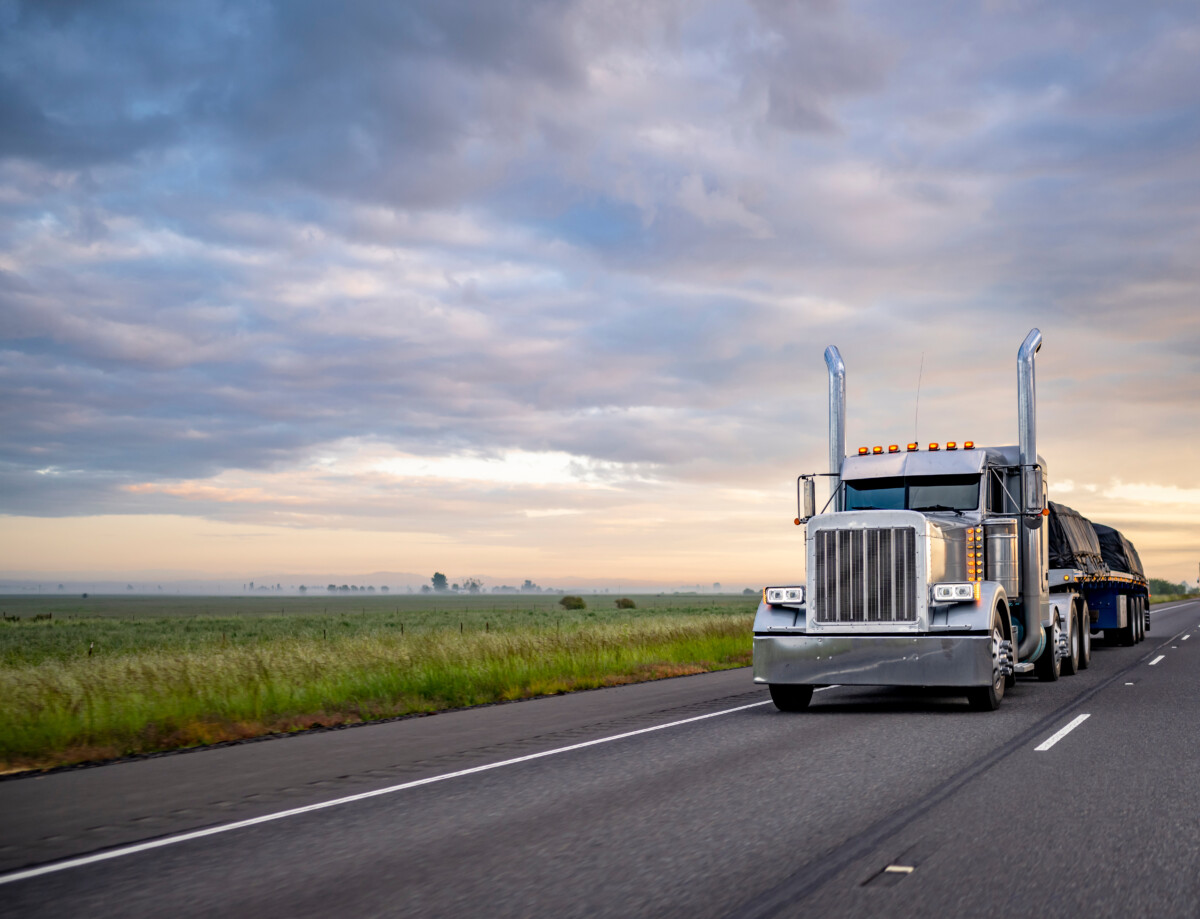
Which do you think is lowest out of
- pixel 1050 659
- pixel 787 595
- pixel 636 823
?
pixel 636 823

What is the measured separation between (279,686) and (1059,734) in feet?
32.4

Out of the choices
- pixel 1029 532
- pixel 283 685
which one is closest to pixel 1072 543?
pixel 1029 532

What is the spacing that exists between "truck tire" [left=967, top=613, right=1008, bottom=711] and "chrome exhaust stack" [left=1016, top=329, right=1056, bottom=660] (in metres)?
2.64

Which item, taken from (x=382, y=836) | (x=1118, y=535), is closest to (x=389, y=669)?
(x=382, y=836)

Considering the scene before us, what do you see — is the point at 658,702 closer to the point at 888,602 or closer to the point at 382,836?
the point at 888,602

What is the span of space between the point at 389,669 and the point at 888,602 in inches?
327

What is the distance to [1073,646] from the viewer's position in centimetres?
→ 1842

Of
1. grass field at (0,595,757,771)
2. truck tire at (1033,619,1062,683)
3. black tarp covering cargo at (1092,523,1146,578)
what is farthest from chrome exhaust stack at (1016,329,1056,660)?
black tarp covering cargo at (1092,523,1146,578)

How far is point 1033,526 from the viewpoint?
14.7 meters

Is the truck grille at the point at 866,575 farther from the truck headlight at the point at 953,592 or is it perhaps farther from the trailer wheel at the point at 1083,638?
the trailer wheel at the point at 1083,638

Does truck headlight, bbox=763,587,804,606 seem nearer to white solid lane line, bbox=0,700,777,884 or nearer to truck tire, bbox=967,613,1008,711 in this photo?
truck tire, bbox=967,613,1008,711

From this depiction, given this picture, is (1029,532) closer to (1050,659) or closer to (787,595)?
(1050,659)

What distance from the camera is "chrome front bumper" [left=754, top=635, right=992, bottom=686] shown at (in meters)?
12.2

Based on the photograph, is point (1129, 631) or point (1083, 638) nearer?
point (1083, 638)
